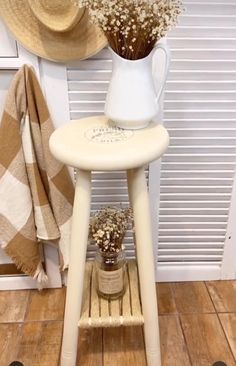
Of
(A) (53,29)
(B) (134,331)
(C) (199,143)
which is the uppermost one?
(A) (53,29)

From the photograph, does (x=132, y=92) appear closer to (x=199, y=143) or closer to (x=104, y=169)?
(x=104, y=169)

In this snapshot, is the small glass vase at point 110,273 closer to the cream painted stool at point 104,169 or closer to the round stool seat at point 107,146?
the cream painted stool at point 104,169

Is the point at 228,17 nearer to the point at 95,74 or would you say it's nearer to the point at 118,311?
the point at 95,74

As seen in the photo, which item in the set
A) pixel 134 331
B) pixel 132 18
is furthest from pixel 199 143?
pixel 134 331

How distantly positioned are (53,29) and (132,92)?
29cm

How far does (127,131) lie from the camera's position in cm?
95

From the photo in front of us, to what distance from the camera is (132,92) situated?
895 mm

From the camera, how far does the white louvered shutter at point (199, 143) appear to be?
1093 millimetres

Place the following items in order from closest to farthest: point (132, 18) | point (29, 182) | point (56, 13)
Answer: point (132, 18) < point (56, 13) < point (29, 182)

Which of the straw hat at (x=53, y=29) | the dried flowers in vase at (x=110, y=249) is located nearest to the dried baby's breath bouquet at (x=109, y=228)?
the dried flowers in vase at (x=110, y=249)

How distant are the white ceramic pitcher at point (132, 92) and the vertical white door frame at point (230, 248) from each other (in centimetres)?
54

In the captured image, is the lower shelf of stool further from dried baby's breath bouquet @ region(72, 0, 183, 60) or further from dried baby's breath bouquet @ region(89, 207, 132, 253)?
dried baby's breath bouquet @ region(72, 0, 183, 60)

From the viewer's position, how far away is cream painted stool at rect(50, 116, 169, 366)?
0.85 metres

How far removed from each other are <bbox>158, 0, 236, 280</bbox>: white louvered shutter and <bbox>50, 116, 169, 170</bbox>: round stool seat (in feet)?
0.87
